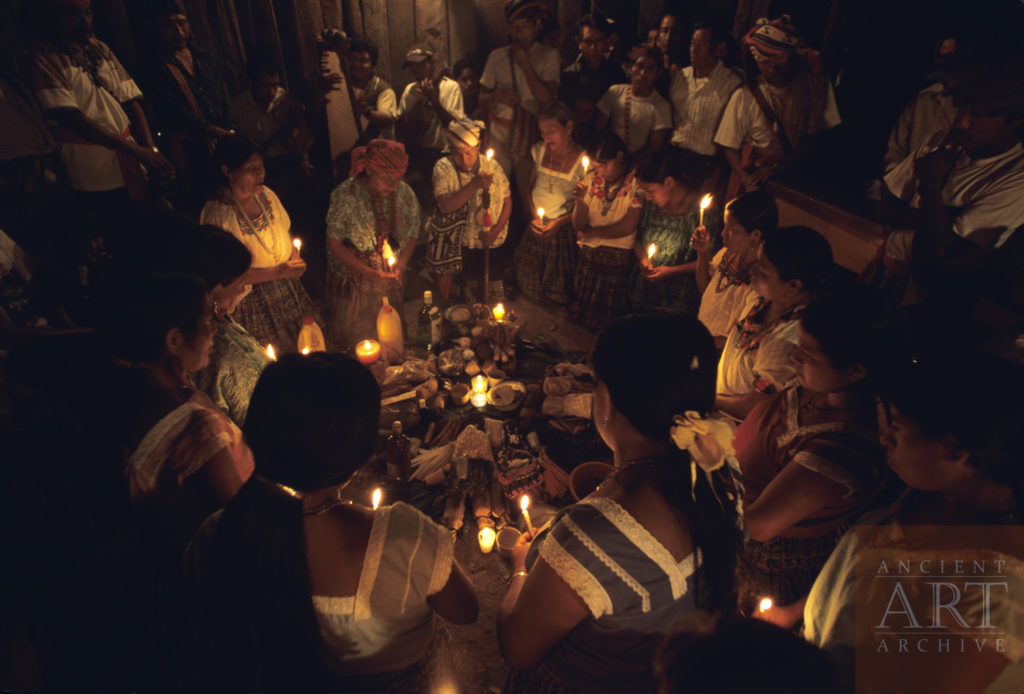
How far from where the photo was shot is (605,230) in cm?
551

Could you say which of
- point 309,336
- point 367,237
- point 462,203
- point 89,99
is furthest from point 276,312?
point 89,99

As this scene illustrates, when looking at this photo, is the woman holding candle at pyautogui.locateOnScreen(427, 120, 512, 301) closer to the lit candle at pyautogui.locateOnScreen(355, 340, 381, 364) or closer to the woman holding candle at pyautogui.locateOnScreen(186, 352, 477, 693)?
the lit candle at pyautogui.locateOnScreen(355, 340, 381, 364)

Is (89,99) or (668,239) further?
(668,239)

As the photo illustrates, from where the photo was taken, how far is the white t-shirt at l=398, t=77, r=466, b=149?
657cm

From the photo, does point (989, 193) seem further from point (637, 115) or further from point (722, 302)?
point (637, 115)

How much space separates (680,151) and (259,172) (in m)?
4.90

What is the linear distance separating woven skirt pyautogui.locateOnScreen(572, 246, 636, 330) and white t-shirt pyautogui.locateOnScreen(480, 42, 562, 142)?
7.57 ft

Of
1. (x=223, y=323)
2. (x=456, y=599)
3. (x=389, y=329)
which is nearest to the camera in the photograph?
(x=456, y=599)

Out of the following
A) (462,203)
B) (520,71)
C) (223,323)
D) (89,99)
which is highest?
(520,71)

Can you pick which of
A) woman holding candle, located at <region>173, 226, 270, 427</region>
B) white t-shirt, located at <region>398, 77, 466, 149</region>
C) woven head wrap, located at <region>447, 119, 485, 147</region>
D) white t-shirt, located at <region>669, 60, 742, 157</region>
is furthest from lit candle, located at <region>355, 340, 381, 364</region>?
white t-shirt, located at <region>669, 60, 742, 157</region>

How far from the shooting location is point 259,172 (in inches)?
152

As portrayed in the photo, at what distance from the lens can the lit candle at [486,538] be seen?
3240 millimetres

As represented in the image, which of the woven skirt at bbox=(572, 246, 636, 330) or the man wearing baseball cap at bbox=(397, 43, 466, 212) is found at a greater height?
the man wearing baseball cap at bbox=(397, 43, 466, 212)

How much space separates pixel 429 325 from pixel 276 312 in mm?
1442
